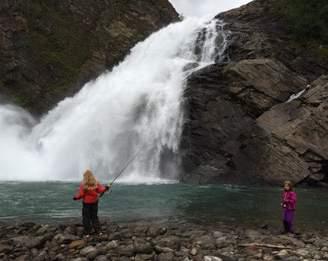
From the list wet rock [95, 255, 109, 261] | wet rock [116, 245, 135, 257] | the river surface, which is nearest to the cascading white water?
the river surface

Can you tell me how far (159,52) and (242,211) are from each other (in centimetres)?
2616

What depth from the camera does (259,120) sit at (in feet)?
98.4

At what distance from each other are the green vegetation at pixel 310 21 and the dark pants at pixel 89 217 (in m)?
29.6

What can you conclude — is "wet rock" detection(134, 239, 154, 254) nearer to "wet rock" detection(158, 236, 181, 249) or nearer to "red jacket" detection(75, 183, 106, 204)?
"wet rock" detection(158, 236, 181, 249)

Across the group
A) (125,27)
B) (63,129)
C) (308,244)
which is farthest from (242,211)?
(125,27)

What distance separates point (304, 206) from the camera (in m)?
20.2

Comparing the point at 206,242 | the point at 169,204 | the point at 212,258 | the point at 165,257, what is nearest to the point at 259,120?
the point at 169,204

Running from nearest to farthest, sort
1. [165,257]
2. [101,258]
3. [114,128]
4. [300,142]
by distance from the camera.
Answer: [101,258], [165,257], [300,142], [114,128]

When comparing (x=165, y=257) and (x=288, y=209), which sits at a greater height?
(x=288, y=209)

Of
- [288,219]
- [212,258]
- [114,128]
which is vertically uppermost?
[114,128]

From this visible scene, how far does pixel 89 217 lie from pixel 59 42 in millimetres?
34456

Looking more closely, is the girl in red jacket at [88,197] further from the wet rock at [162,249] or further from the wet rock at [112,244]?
the wet rock at [162,249]

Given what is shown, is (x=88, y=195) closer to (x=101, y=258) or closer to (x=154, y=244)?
(x=154, y=244)

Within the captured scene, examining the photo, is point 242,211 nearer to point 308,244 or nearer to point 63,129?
point 308,244
